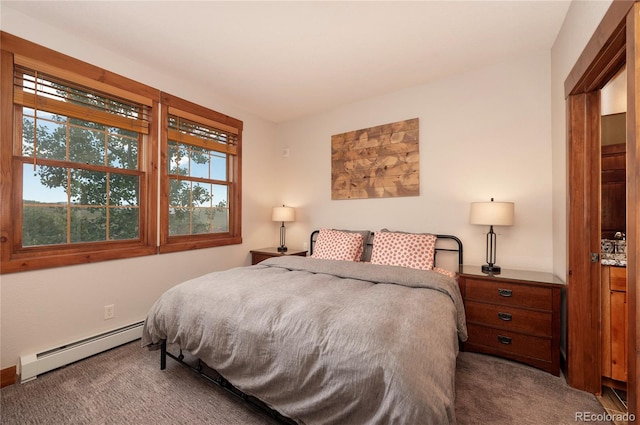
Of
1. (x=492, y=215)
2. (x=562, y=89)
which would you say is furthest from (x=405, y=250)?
(x=562, y=89)

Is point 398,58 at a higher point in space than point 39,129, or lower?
higher

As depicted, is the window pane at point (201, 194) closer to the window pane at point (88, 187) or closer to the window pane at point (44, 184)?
the window pane at point (88, 187)

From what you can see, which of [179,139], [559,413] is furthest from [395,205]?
[179,139]

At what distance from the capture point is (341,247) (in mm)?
3049

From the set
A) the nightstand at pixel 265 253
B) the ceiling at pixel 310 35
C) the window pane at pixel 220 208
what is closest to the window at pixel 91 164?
the window pane at pixel 220 208

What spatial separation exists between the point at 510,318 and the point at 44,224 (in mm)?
3773

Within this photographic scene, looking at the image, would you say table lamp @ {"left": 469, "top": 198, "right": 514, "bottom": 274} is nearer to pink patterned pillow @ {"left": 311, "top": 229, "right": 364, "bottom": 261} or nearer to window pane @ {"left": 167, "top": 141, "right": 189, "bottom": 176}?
pink patterned pillow @ {"left": 311, "top": 229, "right": 364, "bottom": 261}

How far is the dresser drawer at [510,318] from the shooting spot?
6.70 ft

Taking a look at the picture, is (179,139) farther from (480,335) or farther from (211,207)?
(480,335)

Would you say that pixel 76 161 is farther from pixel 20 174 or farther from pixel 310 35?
pixel 310 35

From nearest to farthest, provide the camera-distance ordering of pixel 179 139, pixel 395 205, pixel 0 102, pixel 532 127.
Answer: pixel 0 102 < pixel 532 127 < pixel 179 139 < pixel 395 205

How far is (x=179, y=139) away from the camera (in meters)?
3.04

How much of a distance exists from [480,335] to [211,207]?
10.4ft

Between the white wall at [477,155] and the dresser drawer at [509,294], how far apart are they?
544mm
